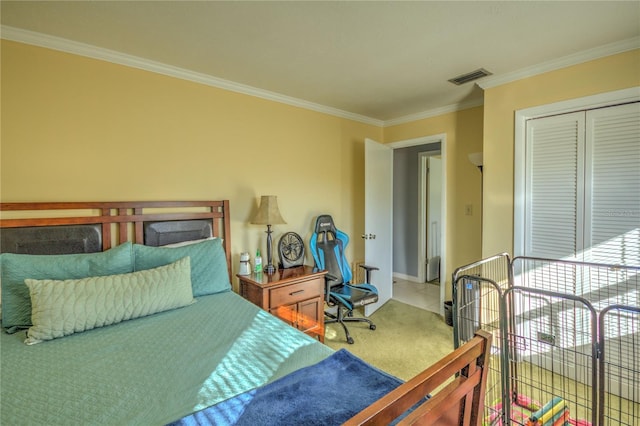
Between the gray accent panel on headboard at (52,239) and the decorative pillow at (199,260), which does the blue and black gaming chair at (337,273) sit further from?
the gray accent panel on headboard at (52,239)

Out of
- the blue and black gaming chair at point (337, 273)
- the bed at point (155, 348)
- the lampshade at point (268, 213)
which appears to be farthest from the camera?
the blue and black gaming chair at point (337, 273)

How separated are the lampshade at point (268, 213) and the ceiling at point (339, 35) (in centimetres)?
110

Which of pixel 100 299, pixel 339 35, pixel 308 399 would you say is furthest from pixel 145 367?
pixel 339 35

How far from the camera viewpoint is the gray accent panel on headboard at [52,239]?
5.92 ft

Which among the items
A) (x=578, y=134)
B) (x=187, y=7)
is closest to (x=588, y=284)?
(x=578, y=134)

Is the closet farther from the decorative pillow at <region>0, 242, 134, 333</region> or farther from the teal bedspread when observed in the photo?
the decorative pillow at <region>0, 242, 134, 333</region>

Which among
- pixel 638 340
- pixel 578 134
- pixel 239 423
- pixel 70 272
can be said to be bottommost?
pixel 638 340

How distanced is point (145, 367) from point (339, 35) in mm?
2157

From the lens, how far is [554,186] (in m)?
2.46

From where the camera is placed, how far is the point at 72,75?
2062 mm

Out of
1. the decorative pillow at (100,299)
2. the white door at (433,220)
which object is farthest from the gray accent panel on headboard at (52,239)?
the white door at (433,220)

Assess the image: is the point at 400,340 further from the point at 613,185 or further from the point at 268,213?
the point at 613,185

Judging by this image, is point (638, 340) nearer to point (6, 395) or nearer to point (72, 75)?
point (6, 395)

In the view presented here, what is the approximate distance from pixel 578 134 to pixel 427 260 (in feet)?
9.87
